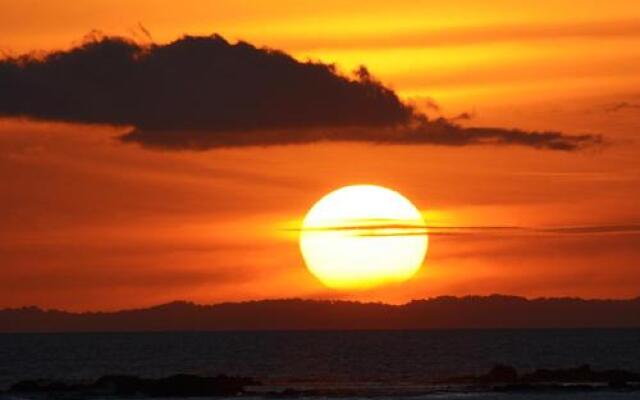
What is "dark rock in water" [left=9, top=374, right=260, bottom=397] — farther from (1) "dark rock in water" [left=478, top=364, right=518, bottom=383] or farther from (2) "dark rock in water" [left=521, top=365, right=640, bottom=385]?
(2) "dark rock in water" [left=521, top=365, right=640, bottom=385]

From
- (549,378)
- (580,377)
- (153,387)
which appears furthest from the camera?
(580,377)

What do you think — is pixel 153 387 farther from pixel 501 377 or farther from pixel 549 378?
pixel 549 378

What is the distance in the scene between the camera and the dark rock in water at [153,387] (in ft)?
346

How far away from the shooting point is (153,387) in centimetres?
10744

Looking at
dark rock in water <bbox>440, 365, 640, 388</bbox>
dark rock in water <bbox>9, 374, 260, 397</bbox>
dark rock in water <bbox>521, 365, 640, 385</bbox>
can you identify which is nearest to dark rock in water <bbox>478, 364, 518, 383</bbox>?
dark rock in water <bbox>440, 365, 640, 388</bbox>

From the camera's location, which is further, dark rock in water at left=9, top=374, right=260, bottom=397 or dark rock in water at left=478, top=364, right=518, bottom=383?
dark rock in water at left=478, top=364, right=518, bottom=383

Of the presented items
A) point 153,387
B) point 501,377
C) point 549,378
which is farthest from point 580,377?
point 153,387

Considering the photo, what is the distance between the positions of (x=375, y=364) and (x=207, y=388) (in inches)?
2103

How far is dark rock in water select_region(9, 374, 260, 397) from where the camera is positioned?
10556cm

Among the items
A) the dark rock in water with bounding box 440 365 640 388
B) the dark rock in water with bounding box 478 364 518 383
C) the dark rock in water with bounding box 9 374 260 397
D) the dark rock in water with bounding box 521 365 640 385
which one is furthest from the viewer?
the dark rock in water with bounding box 521 365 640 385

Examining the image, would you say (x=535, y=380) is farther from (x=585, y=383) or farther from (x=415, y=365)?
(x=415, y=365)

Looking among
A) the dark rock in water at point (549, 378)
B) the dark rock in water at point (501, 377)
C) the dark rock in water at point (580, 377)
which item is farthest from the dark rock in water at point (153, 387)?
the dark rock in water at point (580, 377)

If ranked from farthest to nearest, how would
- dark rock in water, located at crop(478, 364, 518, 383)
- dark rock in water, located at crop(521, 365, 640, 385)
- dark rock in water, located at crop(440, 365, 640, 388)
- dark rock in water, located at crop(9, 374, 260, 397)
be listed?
dark rock in water, located at crop(521, 365, 640, 385), dark rock in water, located at crop(478, 364, 518, 383), dark rock in water, located at crop(440, 365, 640, 388), dark rock in water, located at crop(9, 374, 260, 397)

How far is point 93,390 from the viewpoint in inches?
4264
